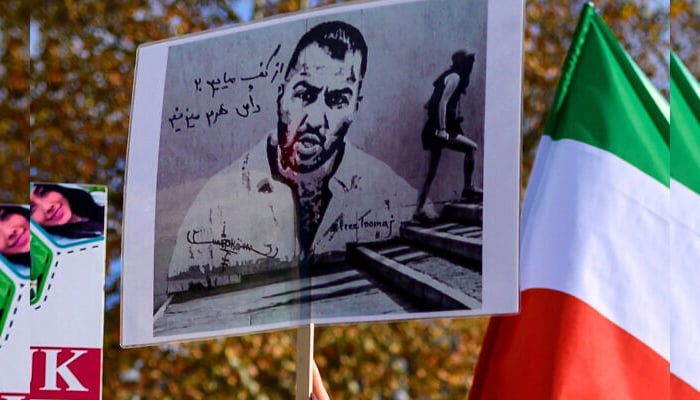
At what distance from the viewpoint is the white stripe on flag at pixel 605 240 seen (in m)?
2.90

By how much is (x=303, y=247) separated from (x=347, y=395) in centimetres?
424

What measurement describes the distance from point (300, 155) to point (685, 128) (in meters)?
1.21

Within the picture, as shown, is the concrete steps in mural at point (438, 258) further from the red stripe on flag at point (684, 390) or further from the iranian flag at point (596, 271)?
the red stripe on flag at point (684, 390)

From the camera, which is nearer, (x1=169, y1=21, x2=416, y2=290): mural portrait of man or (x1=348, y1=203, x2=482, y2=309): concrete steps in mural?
(x1=348, y1=203, x2=482, y2=309): concrete steps in mural

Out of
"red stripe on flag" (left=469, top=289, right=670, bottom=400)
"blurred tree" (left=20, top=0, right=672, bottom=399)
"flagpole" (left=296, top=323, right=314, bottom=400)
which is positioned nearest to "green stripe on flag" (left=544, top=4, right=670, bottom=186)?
"red stripe on flag" (left=469, top=289, right=670, bottom=400)

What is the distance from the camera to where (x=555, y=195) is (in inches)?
119

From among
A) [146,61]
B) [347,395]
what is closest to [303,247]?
[146,61]

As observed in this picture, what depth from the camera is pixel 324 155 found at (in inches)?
91.5

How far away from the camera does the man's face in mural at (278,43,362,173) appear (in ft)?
7.63

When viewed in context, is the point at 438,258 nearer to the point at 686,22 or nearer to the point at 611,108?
the point at 611,108

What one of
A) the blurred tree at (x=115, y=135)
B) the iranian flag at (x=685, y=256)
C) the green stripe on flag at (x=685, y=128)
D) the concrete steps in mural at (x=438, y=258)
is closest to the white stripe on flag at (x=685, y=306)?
the iranian flag at (x=685, y=256)

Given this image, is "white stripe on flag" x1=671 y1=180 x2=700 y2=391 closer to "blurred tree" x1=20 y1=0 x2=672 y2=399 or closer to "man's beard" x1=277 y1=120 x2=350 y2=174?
"man's beard" x1=277 y1=120 x2=350 y2=174

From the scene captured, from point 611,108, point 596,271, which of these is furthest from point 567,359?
point 611,108

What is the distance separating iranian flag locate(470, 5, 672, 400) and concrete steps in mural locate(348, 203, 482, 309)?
2.47ft
